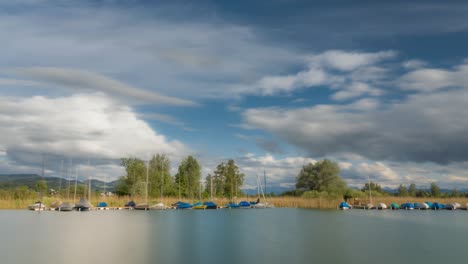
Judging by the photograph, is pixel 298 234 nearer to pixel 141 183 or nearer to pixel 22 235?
pixel 22 235

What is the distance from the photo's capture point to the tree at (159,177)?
9430 centimetres

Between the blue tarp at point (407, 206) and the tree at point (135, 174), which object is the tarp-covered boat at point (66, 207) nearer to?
the tree at point (135, 174)

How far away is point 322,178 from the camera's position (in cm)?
9994

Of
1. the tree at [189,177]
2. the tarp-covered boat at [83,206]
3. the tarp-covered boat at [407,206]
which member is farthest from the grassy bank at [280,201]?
the tree at [189,177]

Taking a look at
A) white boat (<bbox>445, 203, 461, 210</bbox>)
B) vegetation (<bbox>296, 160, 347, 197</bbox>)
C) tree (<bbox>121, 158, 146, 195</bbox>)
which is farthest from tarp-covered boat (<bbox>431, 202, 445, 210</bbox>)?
tree (<bbox>121, 158, 146, 195</bbox>)

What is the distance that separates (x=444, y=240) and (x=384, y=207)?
50.7m

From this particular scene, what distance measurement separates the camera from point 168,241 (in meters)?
26.4

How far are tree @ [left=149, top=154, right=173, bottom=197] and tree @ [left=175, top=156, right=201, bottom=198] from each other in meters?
2.95

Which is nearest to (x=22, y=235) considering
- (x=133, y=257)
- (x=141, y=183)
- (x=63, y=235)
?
(x=63, y=235)

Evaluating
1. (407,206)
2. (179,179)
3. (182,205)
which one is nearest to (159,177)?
(179,179)

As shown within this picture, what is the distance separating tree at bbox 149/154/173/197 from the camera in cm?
9430

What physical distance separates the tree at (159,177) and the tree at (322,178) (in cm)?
3507

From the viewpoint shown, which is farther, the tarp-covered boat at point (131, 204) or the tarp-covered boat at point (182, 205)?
the tarp-covered boat at point (182, 205)

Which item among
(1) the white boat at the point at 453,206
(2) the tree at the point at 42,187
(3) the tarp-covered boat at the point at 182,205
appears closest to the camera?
(2) the tree at the point at 42,187
